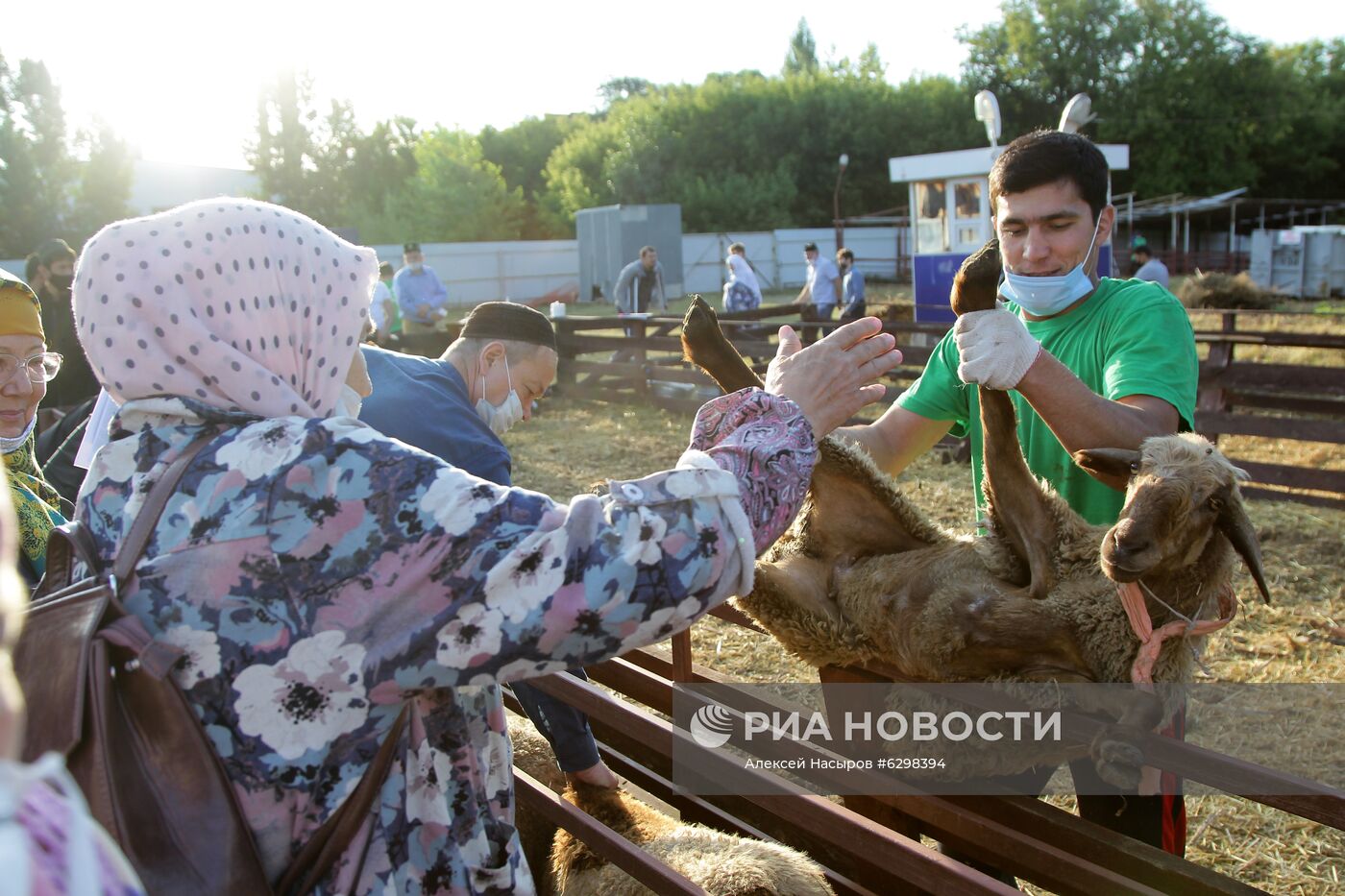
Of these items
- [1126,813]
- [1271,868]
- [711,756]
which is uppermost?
[711,756]

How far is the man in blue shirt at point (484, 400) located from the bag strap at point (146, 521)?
49.7 inches

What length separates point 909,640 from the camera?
229 centimetres

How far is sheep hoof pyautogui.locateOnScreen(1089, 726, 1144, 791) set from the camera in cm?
170

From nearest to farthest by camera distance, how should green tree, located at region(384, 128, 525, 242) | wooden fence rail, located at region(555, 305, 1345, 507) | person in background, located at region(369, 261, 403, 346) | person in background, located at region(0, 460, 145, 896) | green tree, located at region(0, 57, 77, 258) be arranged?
person in background, located at region(0, 460, 145, 896) → wooden fence rail, located at region(555, 305, 1345, 507) → person in background, located at region(369, 261, 403, 346) → green tree, located at region(0, 57, 77, 258) → green tree, located at region(384, 128, 525, 242)

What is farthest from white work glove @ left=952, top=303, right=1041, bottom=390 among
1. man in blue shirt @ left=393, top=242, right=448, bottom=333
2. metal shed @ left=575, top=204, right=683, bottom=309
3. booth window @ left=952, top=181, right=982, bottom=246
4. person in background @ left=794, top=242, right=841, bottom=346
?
metal shed @ left=575, top=204, right=683, bottom=309

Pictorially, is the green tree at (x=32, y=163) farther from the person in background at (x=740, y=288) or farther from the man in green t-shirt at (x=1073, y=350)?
the man in green t-shirt at (x=1073, y=350)

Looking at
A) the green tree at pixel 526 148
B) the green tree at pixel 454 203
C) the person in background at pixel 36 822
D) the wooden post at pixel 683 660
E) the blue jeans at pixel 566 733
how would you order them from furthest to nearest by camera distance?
the green tree at pixel 526 148 → the green tree at pixel 454 203 → the blue jeans at pixel 566 733 → the wooden post at pixel 683 660 → the person in background at pixel 36 822

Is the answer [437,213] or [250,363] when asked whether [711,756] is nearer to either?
[250,363]

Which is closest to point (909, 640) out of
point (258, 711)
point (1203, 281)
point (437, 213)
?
point (258, 711)

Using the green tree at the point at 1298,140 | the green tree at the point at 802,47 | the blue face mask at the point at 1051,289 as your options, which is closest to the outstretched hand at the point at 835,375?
the blue face mask at the point at 1051,289

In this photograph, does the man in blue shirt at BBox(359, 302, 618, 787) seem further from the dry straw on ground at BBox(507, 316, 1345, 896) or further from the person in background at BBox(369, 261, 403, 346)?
the person in background at BBox(369, 261, 403, 346)

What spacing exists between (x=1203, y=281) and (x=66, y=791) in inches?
986

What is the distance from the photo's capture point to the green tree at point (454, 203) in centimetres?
4569

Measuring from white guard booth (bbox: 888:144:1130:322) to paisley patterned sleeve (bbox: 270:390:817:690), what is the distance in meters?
13.8
